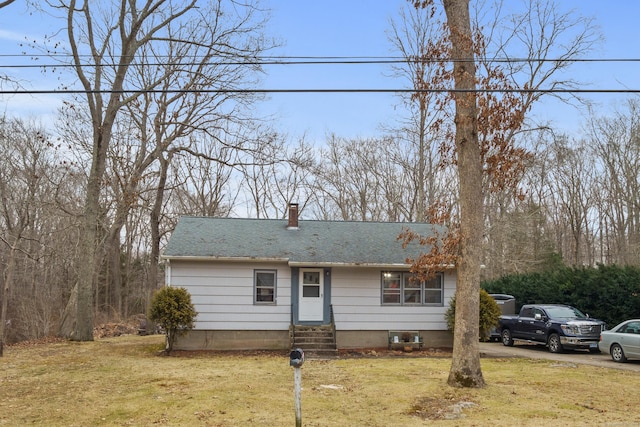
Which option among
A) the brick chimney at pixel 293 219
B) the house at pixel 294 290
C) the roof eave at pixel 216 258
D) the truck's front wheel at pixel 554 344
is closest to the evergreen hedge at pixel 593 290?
the truck's front wheel at pixel 554 344

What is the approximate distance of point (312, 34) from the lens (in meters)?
11.5

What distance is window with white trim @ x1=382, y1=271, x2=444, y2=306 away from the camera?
18.8 meters

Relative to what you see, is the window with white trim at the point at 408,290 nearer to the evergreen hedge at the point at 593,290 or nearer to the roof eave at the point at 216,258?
the roof eave at the point at 216,258

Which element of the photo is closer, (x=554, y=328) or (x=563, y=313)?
(x=554, y=328)

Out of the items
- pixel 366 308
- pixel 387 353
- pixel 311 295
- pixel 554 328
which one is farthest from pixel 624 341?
pixel 311 295

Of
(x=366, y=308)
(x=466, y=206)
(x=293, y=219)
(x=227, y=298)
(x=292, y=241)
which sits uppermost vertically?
(x=293, y=219)

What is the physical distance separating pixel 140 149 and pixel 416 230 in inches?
515

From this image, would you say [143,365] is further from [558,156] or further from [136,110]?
[558,156]

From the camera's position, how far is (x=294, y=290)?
1819 centimetres

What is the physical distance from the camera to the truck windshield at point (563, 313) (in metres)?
19.5

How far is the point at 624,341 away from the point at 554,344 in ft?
10.1

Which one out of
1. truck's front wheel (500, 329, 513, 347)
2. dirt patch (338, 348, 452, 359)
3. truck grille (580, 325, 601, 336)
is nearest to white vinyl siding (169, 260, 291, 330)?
dirt patch (338, 348, 452, 359)

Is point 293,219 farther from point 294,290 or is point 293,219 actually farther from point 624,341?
point 624,341

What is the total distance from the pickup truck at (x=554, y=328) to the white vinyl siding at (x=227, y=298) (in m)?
8.70
